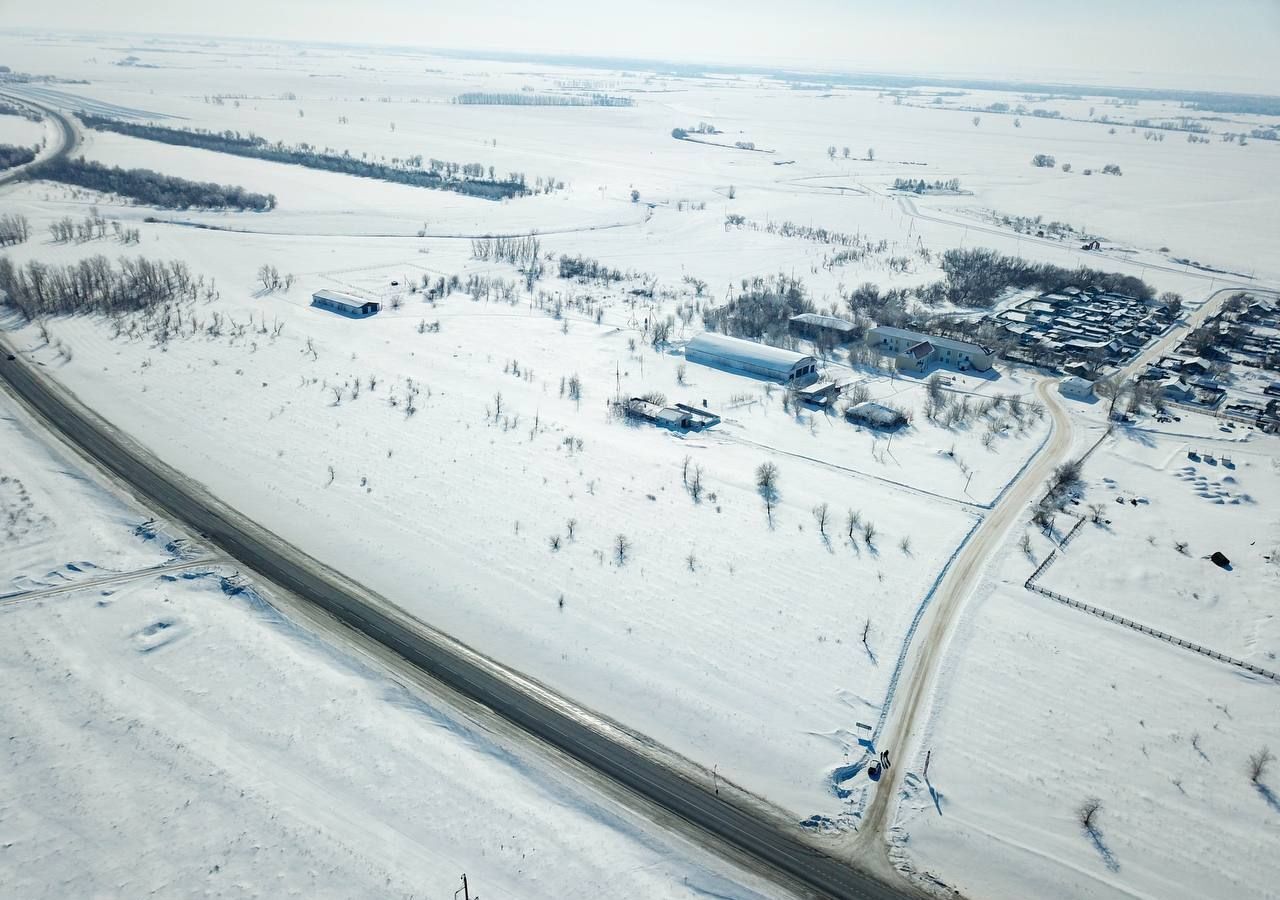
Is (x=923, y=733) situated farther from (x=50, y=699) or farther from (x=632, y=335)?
(x=632, y=335)

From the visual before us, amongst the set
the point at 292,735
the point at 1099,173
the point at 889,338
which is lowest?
the point at 292,735

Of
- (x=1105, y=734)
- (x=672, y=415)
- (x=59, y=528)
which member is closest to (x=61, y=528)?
(x=59, y=528)

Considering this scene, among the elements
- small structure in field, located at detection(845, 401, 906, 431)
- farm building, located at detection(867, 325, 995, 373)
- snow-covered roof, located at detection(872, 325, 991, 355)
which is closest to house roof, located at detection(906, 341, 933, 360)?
farm building, located at detection(867, 325, 995, 373)

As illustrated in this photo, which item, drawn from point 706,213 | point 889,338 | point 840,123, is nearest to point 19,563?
point 889,338

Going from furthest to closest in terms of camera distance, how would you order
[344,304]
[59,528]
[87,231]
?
[87,231], [344,304], [59,528]

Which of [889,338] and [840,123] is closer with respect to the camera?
[889,338]

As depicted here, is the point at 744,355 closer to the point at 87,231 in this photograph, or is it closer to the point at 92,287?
the point at 92,287
